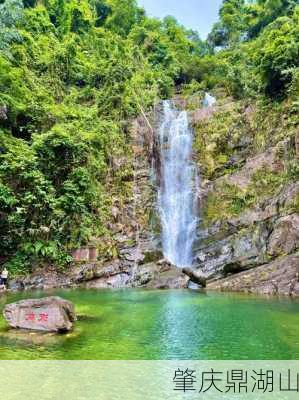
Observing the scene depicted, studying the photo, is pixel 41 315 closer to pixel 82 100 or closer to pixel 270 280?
pixel 270 280

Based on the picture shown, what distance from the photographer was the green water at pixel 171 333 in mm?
7387

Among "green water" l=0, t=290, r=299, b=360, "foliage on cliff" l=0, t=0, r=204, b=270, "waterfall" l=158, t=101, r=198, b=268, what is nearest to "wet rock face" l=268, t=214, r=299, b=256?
"green water" l=0, t=290, r=299, b=360

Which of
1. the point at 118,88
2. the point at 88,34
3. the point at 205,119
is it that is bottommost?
the point at 205,119

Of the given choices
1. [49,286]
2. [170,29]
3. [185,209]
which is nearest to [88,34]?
[170,29]

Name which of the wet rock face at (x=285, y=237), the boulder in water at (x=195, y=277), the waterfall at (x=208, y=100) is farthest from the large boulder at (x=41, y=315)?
the waterfall at (x=208, y=100)

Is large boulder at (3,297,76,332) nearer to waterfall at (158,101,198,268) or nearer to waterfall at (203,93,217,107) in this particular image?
waterfall at (158,101,198,268)

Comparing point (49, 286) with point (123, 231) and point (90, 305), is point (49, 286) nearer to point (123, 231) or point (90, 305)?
point (123, 231)

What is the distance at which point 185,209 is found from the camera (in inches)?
897

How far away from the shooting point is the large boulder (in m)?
8.91

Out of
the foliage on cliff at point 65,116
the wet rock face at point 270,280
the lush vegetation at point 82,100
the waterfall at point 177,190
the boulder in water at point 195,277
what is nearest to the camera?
the wet rock face at point 270,280

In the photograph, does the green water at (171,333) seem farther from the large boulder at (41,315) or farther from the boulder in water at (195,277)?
the boulder in water at (195,277)

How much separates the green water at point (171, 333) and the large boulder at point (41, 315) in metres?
0.23

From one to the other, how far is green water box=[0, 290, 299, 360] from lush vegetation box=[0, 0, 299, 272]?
810 centimetres

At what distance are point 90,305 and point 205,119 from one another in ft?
52.6
